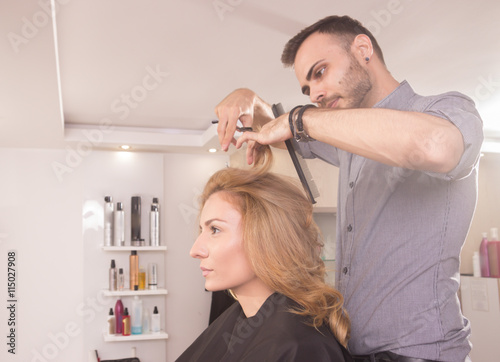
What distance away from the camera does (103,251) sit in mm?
4742

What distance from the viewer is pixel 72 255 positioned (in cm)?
473

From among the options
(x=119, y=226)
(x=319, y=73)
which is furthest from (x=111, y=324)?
(x=319, y=73)

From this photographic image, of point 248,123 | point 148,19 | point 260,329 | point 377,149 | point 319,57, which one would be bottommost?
point 260,329

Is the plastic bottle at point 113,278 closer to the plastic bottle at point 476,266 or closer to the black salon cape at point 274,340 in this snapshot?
the black salon cape at point 274,340

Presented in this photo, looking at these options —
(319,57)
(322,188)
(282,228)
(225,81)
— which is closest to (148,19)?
(225,81)

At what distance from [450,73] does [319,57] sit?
2372mm

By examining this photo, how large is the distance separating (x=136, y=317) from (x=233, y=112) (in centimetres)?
378

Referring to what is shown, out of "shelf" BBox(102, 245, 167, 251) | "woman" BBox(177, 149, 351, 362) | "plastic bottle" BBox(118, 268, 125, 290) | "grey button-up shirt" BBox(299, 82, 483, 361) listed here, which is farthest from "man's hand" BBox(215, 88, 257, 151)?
"plastic bottle" BBox(118, 268, 125, 290)

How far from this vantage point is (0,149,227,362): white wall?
15.0 feet

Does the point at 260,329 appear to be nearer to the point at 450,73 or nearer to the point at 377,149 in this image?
the point at 377,149

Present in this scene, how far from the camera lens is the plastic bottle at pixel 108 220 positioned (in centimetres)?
466

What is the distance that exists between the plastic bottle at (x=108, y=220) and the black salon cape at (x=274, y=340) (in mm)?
3271

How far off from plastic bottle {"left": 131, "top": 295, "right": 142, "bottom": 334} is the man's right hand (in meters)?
3.59

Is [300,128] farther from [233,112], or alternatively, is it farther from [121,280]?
[121,280]
